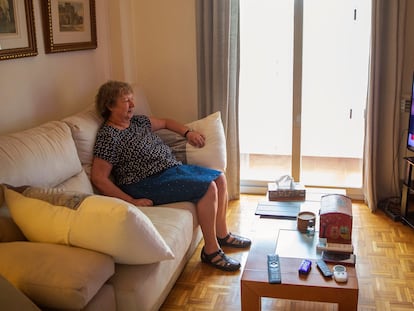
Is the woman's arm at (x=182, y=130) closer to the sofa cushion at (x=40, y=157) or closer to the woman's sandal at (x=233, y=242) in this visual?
the woman's sandal at (x=233, y=242)

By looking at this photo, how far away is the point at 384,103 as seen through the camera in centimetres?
357

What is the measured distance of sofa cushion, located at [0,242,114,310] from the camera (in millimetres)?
1607

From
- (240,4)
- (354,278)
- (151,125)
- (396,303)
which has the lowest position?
(396,303)

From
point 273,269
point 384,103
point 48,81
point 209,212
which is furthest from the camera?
point 384,103

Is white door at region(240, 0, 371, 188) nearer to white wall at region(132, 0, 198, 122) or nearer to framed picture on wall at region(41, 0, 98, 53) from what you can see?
white wall at region(132, 0, 198, 122)

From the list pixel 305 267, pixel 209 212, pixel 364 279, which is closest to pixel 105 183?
pixel 209 212

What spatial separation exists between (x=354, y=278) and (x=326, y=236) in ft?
1.02

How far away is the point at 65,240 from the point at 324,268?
1.08m

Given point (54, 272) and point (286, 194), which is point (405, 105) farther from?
point (54, 272)

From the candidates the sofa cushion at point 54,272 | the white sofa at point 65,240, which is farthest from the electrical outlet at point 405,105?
the sofa cushion at point 54,272

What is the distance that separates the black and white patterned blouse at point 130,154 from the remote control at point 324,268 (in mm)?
1148

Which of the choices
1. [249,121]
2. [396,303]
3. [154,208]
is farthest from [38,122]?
[396,303]

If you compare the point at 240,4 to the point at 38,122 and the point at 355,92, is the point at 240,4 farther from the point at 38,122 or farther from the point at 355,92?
the point at 38,122

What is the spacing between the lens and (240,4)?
12.2ft
